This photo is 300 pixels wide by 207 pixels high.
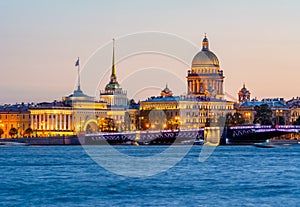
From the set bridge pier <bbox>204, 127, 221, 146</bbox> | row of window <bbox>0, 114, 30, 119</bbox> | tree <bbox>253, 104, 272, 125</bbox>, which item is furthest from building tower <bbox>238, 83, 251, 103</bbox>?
bridge pier <bbox>204, 127, 221, 146</bbox>

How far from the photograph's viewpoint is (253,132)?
93875 millimetres

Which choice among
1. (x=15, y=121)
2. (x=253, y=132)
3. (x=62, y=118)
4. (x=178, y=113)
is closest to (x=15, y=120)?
(x=15, y=121)

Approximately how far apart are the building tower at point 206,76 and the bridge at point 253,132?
49477 millimetres

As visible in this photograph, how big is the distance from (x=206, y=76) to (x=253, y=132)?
5858cm

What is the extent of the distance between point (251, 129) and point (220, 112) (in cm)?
4664

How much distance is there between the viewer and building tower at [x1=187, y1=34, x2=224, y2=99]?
492ft

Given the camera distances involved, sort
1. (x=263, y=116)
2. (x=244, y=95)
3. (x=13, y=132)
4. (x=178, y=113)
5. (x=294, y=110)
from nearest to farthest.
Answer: (x=13, y=132) → (x=263, y=116) → (x=178, y=113) → (x=294, y=110) → (x=244, y=95)

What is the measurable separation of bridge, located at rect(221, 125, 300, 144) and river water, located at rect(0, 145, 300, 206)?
1409 inches

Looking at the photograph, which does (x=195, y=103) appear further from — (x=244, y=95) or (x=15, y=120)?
(x=244, y=95)

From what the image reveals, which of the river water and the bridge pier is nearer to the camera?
the river water

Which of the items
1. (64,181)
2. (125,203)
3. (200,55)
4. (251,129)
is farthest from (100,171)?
(200,55)

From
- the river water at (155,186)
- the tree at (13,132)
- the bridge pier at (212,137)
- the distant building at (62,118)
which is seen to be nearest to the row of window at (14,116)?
the distant building at (62,118)

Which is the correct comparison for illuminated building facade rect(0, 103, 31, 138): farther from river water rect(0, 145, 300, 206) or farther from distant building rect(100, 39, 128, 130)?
river water rect(0, 145, 300, 206)

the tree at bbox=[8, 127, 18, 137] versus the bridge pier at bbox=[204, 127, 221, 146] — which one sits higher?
the tree at bbox=[8, 127, 18, 137]
